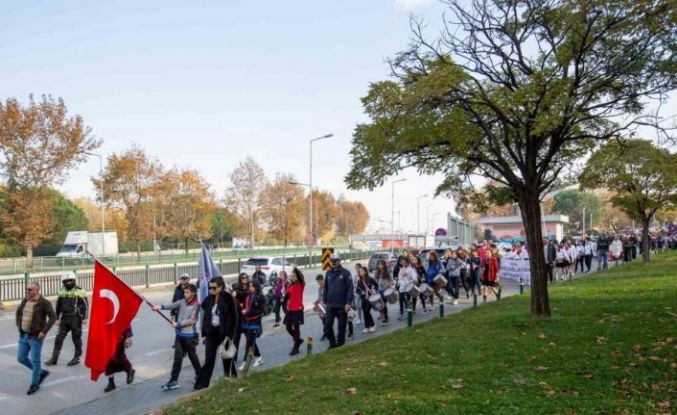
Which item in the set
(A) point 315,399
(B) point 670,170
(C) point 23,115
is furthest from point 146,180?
(A) point 315,399

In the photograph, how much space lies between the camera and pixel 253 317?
10.8 metres

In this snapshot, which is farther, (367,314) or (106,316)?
(367,314)

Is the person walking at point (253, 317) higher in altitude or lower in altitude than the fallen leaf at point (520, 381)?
higher

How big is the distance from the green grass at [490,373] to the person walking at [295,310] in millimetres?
1215

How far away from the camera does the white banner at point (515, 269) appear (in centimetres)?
2639

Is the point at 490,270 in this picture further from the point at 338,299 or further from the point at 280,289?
the point at 338,299

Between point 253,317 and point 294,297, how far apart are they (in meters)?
1.25

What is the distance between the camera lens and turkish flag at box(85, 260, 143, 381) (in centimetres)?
864

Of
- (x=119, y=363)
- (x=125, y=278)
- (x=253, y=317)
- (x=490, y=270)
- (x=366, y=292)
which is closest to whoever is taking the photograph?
(x=119, y=363)

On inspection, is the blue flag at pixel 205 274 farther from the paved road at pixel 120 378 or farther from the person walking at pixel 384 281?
the person walking at pixel 384 281

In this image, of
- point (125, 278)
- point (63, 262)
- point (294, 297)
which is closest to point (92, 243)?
point (63, 262)

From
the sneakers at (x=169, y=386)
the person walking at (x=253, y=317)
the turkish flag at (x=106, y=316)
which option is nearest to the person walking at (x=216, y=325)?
the sneakers at (x=169, y=386)

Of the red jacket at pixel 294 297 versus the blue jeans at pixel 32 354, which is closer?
the blue jeans at pixel 32 354

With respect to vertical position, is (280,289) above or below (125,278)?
above
